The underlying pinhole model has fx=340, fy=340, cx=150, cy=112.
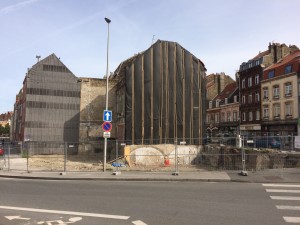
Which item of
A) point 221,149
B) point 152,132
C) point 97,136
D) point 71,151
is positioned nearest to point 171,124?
point 152,132

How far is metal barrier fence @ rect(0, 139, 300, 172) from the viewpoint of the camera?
2266 cm

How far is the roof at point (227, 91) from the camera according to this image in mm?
61931

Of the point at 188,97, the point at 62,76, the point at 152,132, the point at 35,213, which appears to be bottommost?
the point at 35,213

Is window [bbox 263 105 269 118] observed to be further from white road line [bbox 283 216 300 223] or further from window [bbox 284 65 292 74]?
white road line [bbox 283 216 300 223]

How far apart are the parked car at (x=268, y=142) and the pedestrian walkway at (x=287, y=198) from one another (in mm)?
11340

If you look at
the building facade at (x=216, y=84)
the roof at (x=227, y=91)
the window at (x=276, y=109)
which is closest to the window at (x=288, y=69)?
the window at (x=276, y=109)

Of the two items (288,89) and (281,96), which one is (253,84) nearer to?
(281,96)

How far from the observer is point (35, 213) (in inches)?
328

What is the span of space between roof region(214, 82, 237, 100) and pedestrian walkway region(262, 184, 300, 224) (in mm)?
50002

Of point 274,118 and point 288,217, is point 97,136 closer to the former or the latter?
point 274,118

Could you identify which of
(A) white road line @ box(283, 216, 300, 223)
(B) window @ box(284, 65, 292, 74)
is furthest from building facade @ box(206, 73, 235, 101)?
(A) white road line @ box(283, 216, 300, 223)

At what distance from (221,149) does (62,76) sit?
29.2 metres

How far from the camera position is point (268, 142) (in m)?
24.7

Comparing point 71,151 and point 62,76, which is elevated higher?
point 62,76
